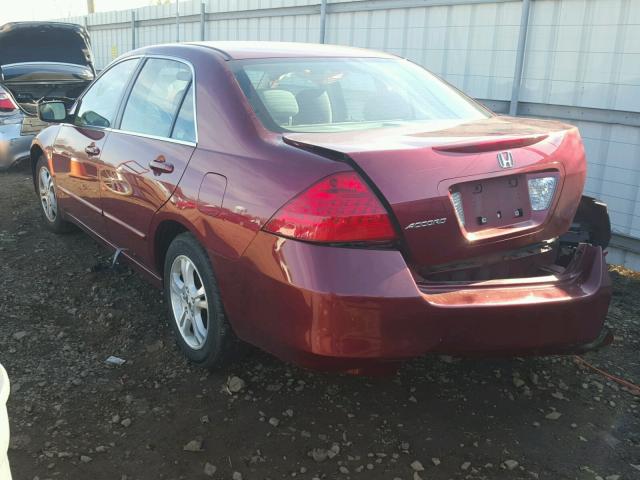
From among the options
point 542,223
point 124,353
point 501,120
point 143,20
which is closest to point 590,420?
point 542,223

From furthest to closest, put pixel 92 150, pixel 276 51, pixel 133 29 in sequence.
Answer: pixel 133 29 < pixel 92 150 < pixel 276 51

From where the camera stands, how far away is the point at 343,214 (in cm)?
229

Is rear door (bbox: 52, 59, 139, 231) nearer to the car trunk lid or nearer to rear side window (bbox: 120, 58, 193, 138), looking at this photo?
rear side window (bbox: 120, 58, 193, 138)

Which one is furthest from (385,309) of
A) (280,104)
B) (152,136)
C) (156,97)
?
(156,97)

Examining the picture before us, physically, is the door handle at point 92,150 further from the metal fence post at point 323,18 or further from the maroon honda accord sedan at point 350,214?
the metal fence post at point 323,18

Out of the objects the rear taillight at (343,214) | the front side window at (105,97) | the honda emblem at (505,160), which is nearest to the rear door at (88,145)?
the front side window at (105,97)

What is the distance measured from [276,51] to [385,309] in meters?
1.74

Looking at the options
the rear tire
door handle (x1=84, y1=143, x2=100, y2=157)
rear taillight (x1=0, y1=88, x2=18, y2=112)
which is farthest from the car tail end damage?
rear taillight (x1=0, y1=88, x2=18, y2=112)

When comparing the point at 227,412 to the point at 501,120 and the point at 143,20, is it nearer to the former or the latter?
the point at 501,120

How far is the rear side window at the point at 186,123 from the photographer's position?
3.12 metres

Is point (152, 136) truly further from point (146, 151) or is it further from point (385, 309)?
point (385, 309)

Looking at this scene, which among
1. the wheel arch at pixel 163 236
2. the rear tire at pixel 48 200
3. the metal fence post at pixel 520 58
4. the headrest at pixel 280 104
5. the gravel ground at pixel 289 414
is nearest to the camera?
the gravel ground at pixel 289 414

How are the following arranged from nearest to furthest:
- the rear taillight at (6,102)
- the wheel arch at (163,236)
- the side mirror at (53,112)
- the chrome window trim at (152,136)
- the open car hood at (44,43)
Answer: the chrome window trim at (152,136), the wheel arch at (163,236), the side mirror at (53,112), the rear taillight at (6,102), the open car hood at (44,43)

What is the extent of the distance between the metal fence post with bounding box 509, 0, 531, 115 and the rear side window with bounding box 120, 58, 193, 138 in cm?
366
